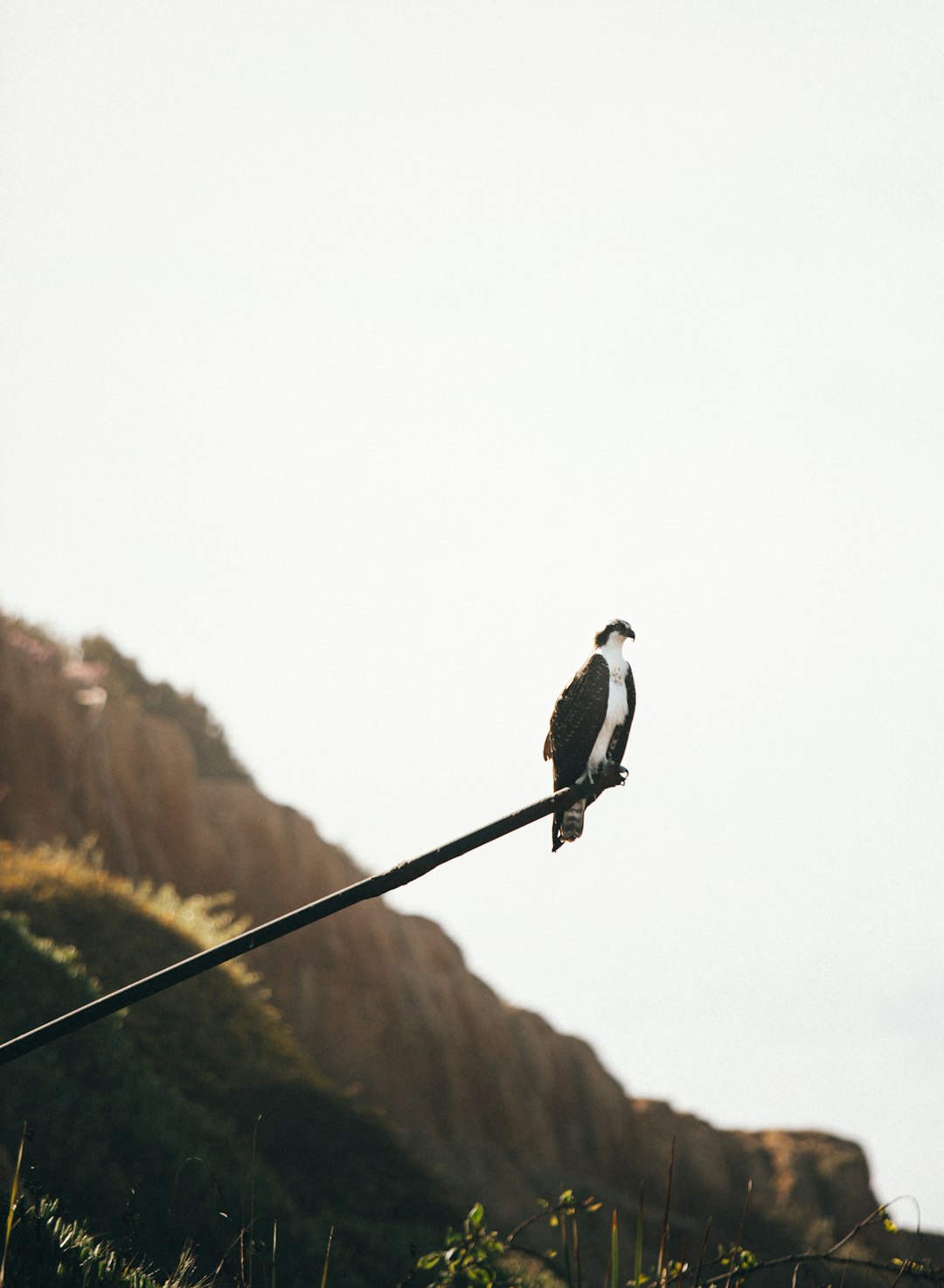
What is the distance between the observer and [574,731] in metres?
5.62

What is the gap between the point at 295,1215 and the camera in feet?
37.4

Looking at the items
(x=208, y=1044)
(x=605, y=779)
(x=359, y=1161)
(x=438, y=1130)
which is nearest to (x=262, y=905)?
(x=438, y=1130)

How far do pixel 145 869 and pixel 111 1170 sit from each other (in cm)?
1275

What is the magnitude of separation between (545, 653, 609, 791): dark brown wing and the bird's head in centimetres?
37

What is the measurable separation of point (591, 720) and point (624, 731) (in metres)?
0.34

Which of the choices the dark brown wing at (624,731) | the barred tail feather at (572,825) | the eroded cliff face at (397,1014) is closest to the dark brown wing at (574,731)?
the dark brown wing at (624,731)

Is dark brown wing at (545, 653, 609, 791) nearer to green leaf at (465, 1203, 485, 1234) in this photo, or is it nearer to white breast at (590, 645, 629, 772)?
white breast at (590, 645, 629, 772)

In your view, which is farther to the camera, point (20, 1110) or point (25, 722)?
point (25, 722)

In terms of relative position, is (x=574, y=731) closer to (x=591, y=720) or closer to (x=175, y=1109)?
(x=591, y=720)

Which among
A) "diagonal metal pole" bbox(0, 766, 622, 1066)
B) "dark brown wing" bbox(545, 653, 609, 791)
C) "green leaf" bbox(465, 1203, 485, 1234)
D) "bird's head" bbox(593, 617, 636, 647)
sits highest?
"bird's head" bbox(593, 617, 636, 647)

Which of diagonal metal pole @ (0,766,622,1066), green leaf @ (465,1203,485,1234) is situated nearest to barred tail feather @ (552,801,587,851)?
diagonal metal pole @ (0,766,622,1066)

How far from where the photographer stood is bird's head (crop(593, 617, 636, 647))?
5895mm

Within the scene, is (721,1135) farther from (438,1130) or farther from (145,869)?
(145,869)

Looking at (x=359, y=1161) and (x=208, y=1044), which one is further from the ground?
(x=208, y=1044)
